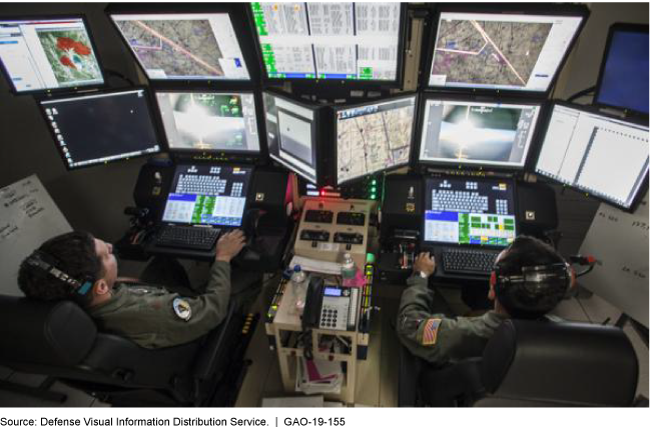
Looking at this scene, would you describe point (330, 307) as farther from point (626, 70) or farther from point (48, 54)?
point (48, 54)

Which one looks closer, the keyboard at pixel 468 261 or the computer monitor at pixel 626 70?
the computer monitor at pixel 626 70

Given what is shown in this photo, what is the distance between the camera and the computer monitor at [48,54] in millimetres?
1981

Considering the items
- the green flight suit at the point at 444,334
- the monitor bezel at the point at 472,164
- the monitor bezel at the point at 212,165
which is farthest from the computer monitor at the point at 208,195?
the green flight suit at the point at 444,334

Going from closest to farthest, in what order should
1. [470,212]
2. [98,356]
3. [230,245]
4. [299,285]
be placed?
1. [98,356]
2. [299,285]
3. [230,245]
4. [470,212]

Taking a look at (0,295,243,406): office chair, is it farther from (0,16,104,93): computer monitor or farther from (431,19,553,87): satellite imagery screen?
(431,19,553,87): satellite imagery screen

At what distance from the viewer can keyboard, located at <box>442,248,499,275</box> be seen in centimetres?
203

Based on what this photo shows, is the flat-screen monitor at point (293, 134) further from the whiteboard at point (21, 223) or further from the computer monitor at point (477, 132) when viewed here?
the whiteboard at point (21, 223)

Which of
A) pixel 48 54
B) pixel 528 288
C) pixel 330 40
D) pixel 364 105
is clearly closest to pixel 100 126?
pixel 48 54

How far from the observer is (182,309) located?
1.70 meters

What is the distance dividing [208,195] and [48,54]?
3.85 feet

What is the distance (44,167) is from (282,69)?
1.88 meters

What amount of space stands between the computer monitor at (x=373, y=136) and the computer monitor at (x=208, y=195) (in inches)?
28.2

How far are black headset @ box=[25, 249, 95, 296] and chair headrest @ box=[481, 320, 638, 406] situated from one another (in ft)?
4.93

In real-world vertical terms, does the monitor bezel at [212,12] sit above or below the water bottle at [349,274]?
above
